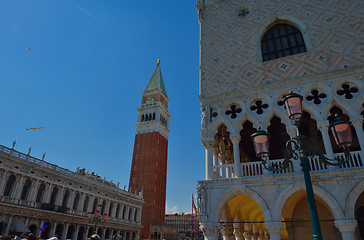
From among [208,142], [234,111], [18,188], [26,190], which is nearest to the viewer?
[208,142]

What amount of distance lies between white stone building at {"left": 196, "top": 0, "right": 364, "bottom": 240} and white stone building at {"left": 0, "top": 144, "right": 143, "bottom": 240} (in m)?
19.3

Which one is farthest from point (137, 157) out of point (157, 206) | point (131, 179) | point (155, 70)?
point (155, 70)

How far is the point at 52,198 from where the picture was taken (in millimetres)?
26312

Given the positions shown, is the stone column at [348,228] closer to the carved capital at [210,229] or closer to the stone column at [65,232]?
the carved capital at [210,229]

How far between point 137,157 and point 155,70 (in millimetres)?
23654

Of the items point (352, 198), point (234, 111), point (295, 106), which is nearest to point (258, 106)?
point (234, 111)

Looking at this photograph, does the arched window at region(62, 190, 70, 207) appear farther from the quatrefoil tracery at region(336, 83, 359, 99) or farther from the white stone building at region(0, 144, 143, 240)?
the quatrefoil tracery at region(336, 83, 359, 99)

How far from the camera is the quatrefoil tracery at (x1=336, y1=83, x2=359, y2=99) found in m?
9.36

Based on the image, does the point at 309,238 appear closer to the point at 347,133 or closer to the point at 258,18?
the point at 347,133

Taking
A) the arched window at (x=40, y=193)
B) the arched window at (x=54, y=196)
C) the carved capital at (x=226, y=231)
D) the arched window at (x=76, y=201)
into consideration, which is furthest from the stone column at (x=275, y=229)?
the arched window at (x=76, y=201)

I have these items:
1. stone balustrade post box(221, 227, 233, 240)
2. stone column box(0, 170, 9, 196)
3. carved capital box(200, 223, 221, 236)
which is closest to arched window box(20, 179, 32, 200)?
stone column box(0, 170, 9, 196)

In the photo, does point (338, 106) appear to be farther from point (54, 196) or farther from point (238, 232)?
point (54, 196)

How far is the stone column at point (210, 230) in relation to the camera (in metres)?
8.93

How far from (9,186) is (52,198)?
17.9 feet
